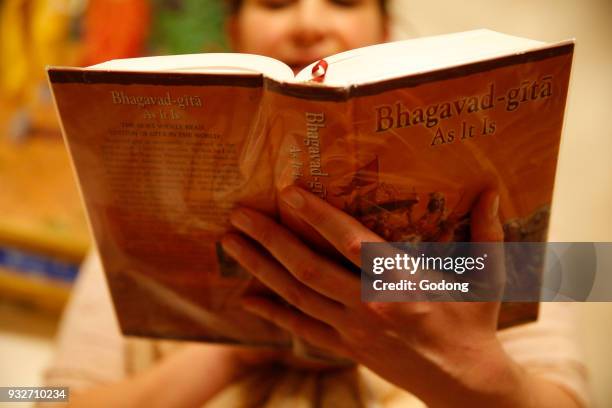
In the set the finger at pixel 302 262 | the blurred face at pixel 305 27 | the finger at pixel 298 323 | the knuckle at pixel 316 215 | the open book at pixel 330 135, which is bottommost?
the finger at pixel 298 323

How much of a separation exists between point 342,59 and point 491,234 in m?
0.20

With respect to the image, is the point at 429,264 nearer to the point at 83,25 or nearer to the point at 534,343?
the point at 534,343

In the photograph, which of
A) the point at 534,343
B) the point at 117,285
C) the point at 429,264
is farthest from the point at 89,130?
the point at 534,343

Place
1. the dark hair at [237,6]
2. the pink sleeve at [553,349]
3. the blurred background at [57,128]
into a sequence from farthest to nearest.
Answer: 1. the blurred background at [57,128]
2. the dark hair at [237,6]
3. the pink sleeve at [553,349]

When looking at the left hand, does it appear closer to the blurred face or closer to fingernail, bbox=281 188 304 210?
fingernail, bbox=281 188 304 210

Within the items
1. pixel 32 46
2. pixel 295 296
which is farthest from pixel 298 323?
pixel 32 46

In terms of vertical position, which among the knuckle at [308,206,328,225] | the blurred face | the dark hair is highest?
the dark hair

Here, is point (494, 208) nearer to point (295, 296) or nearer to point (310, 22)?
point (295, 296)

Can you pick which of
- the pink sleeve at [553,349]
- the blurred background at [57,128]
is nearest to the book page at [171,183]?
the pink sleeve at [553,349]

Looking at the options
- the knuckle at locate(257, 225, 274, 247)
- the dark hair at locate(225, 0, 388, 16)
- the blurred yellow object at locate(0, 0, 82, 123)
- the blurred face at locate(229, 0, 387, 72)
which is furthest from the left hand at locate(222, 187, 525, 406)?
the blurred yellow object at locate(0, 0, 82, 123)

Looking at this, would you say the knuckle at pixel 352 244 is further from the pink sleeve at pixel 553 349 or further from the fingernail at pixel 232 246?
the pink sleeve at pixel 553 349

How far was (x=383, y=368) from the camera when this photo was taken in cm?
49

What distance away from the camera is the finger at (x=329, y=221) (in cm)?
42

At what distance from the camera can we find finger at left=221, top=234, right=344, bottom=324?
488 mm
